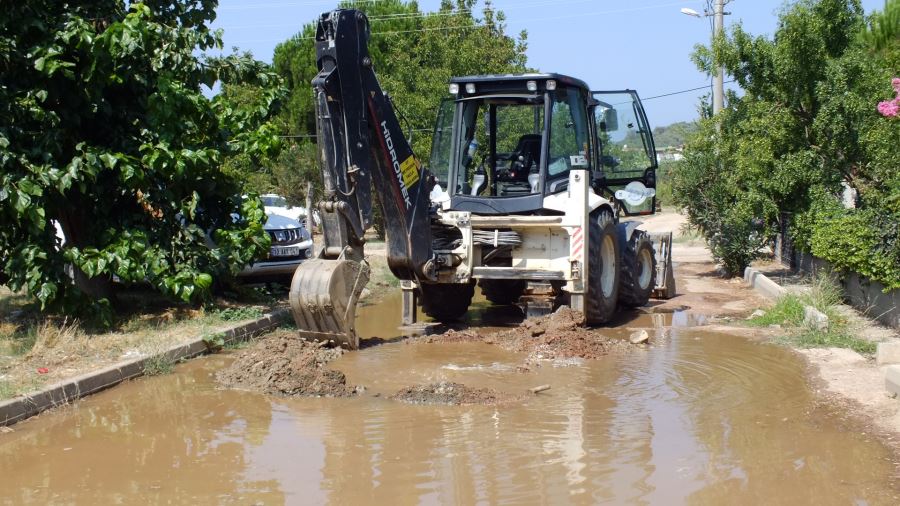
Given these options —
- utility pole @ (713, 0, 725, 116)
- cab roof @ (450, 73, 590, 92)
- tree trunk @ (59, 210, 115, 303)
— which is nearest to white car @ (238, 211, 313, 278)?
tree trunk @ (59, 210, 115, 303)

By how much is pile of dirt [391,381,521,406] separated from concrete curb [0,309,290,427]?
8.72 ft

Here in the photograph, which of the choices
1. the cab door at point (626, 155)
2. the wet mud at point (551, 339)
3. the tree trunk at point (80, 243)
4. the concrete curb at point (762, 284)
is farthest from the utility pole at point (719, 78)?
the tree trunk at point (80, 243)

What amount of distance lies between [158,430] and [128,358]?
224cm

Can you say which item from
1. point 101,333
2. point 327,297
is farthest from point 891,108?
point 101,333

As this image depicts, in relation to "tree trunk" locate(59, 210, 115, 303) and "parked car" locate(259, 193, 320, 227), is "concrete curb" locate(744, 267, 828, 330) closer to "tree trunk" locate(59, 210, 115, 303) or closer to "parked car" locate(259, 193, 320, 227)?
"tree trunk" locate(59, 210, 115, 303)

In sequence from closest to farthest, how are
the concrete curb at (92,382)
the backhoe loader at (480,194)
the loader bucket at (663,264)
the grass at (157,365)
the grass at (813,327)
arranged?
the concrete curb at (92,382), the grass at (157,365), the backhoe loader at (480,194), the grass at (813,327), the loader bucket at (663,264)

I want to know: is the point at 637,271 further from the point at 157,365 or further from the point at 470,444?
the point at 470,444

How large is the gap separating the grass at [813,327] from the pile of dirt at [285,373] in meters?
5.09

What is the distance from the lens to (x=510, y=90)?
11609mm

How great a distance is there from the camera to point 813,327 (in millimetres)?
10555

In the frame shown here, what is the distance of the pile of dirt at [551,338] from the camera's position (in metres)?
9.96

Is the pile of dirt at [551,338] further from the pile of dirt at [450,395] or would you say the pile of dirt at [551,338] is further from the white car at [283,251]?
the white car at [283,251]

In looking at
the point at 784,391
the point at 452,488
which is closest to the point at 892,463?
Answer: the point at 784,391

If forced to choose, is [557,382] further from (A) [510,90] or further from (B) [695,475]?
(A) [510,90]
